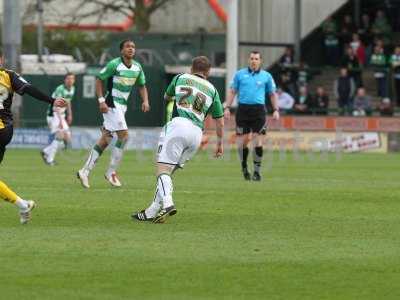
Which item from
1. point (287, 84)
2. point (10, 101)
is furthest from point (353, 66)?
point (10, 101)

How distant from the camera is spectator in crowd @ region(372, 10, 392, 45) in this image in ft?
147

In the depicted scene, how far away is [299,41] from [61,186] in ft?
85.1

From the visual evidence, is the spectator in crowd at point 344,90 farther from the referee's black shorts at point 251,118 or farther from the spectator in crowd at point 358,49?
the referee's black shorts at point 251,118

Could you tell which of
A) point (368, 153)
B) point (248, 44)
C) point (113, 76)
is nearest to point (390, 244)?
point (113, 76)

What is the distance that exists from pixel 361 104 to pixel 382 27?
19.1 ft

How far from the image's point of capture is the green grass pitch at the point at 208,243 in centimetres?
1021

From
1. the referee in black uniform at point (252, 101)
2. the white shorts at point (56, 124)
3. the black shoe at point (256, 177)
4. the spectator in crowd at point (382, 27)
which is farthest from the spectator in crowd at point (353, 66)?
the black shoe at point (256, 177)

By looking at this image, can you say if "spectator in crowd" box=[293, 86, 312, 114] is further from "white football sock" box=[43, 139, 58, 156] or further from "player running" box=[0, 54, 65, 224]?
"player running" box=[0, 54, 65, 224]

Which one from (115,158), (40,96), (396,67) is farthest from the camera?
(396,67)

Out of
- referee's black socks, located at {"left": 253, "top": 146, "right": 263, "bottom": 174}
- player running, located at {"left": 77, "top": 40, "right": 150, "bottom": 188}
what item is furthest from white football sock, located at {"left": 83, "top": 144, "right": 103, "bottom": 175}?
referee's black socks, located at {"left": 253, "top": 146, "right": 263, "bottom": 174}

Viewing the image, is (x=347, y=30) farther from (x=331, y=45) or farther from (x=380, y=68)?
(x=380, y=68)

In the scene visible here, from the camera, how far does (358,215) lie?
1585 centimetres

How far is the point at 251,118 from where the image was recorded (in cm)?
2359

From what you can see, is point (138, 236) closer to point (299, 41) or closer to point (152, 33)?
point (299, 41)
